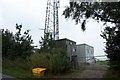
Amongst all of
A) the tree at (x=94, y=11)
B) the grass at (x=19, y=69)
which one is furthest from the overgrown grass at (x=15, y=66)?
the tree at (x=94, y=11)

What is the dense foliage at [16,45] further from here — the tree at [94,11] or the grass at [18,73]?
the tree at [94,11]

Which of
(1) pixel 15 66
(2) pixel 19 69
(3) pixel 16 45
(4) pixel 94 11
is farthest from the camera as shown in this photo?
(3) pixel 16 45

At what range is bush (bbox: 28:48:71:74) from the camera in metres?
24.9

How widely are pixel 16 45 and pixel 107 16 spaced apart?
1451 cm

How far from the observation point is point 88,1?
21672 millimetres

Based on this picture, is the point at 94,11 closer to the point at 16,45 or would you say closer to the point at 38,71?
the point at 38,71

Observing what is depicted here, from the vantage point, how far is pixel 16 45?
33719 mm

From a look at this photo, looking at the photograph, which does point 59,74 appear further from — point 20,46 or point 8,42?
point 8,42

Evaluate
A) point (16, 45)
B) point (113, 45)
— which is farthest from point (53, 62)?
point (16, 45)

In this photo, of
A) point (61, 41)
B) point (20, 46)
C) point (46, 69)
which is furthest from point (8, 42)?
point (46, 69)

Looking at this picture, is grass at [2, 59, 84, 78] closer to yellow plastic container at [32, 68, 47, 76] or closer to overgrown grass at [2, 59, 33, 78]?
overgrown grass at [2, 59, 33, 78]

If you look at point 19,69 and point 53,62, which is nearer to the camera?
point 53,62

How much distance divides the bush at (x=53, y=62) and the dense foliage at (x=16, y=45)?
5968 mm

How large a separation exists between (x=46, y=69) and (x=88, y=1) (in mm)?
7116
